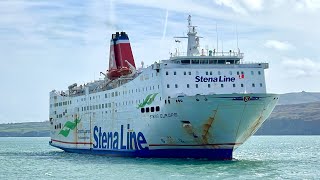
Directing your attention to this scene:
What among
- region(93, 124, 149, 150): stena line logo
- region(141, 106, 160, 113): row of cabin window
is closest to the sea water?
region(93, 124, 149, 150): stena line logo

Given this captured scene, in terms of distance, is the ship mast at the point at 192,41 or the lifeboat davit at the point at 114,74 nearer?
the ship mast at the point at 192,41

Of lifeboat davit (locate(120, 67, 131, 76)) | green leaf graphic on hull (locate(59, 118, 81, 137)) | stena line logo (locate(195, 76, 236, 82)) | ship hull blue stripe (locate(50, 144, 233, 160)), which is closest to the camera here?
ship hull blue stripe (locate(50, 144, 233, 160))

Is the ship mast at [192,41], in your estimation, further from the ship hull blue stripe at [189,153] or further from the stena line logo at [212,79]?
the ship hull blue stripe at [189,153]

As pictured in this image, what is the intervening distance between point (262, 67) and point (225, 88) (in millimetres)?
4235

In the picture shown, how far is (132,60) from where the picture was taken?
66.0 m

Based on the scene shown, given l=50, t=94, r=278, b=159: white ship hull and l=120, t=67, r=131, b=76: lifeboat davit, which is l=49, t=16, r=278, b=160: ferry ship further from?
l=120, t=67, r=131, b=76: lifeboat davit

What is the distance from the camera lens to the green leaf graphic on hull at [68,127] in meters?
65.6

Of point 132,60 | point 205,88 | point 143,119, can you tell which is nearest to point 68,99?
point 132,60

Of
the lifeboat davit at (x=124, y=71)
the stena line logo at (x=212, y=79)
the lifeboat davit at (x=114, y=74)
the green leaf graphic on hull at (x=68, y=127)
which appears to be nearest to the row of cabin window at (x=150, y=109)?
the stena line logo at (x=212, y=79)

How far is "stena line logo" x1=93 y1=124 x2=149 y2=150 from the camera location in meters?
50.7

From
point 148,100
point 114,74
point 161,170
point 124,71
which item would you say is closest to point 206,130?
point 161,170

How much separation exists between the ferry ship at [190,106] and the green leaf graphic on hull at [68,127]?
10.4 m

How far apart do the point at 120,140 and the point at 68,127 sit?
49.7 ft

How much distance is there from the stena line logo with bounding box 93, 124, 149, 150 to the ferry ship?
0.27 ft
